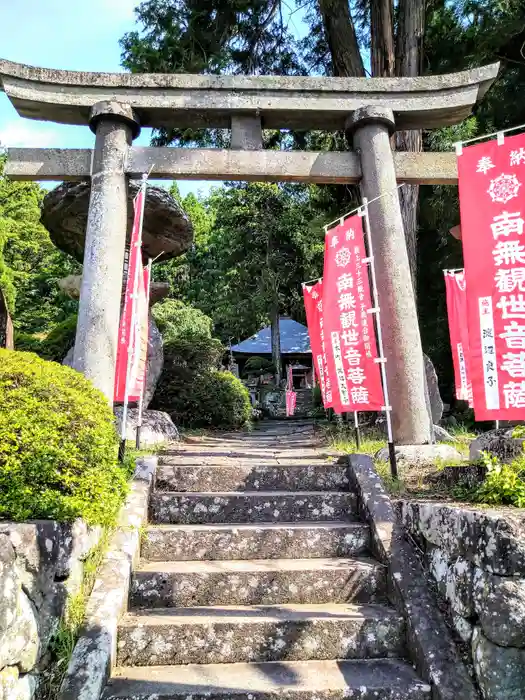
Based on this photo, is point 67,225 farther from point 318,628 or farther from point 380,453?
point 318,628

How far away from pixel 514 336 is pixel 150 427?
534cm

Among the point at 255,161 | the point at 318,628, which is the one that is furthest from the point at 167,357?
the point at 318,628

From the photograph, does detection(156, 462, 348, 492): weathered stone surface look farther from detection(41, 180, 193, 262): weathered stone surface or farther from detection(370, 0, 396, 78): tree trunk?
detection(370, 0, 396, 78): tree trunk

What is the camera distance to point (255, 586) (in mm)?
3518

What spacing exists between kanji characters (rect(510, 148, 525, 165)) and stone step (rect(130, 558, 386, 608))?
3.07 metres

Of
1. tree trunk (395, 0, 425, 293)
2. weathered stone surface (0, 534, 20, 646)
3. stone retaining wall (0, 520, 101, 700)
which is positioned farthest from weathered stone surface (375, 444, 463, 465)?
tree trunk (395, 0, 425, 293)

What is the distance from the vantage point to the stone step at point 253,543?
3.90 m

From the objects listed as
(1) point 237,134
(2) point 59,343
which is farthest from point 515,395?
(2) point 59,343

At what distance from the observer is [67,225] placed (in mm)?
9305

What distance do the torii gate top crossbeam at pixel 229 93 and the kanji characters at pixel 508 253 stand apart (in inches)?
152

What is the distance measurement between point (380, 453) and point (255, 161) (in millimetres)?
3936

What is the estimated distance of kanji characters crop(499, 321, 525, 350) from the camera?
3805 millimetres

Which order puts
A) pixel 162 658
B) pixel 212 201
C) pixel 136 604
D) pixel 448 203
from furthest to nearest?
pixel 212 201 → pixel 448 203 → pixel 136 604 → pixel 162 658

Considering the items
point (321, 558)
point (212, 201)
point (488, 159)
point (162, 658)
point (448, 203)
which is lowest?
point (162, 658)
